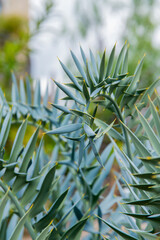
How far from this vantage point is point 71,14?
7.99 metres

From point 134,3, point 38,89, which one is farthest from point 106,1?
point 38,89

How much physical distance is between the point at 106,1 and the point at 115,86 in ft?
26.5

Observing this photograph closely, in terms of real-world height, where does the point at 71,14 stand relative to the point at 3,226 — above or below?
above

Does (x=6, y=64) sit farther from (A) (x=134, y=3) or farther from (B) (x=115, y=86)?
(A) (x=134, y=3)

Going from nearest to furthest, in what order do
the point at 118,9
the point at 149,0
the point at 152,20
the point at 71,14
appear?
1. the point at 152,20
2. the point at 149,0
3. the point at 118,9
4. the point at 71,14

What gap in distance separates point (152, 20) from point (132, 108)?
662 centimetres

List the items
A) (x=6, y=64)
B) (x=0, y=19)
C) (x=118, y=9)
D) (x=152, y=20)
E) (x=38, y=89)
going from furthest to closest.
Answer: (x=118, y=9) → (x=152, y=20) → (x=0, y=19) → (x=6, y=64) → (x=38, y=89)

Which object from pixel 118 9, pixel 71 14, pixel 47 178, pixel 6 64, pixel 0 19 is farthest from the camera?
pixel 71 14

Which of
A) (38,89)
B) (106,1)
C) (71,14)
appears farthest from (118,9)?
(38,89)

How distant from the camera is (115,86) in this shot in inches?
11.5

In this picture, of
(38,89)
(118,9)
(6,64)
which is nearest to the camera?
(38,89)

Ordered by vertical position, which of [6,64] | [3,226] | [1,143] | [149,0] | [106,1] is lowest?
[3,226]

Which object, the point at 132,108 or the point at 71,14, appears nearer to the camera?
the point at 132,108

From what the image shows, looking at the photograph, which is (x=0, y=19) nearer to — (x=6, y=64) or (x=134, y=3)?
(x=6, y=64)
